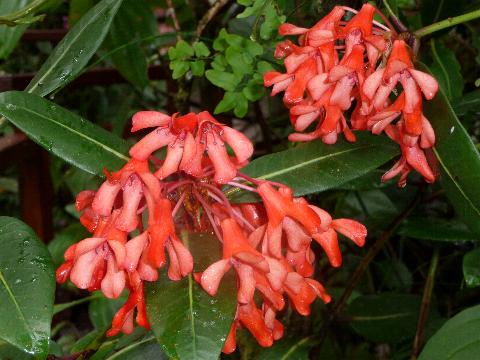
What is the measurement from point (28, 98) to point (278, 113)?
119cm

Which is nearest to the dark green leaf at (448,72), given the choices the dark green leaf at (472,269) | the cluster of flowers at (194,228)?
the dark green leaf at (472,269)

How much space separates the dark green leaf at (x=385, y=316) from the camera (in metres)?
1.18

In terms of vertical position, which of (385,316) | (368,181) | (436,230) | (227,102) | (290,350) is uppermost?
(227,102)

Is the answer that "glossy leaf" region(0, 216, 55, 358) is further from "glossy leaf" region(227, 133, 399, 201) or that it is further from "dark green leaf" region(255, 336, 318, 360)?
"dark green leaf" region(255, 336, 318, 360)

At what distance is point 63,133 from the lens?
681 millimetres

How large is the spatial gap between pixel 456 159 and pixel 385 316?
1.89ft

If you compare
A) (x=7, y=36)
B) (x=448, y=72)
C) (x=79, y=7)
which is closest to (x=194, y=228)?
(x=448, y=72)

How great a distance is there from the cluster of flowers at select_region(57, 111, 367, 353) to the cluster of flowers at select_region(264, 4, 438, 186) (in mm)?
111

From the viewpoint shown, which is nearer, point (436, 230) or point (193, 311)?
point (193, 311)

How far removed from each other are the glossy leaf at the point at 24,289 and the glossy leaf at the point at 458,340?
44 cm

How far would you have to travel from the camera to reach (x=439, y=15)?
951 mm

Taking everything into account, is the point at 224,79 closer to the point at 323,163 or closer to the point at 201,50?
the point at 201,50

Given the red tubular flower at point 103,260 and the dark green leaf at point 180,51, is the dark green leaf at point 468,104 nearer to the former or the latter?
the dark green leaf at point 180,51

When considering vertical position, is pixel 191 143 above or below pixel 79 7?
above
